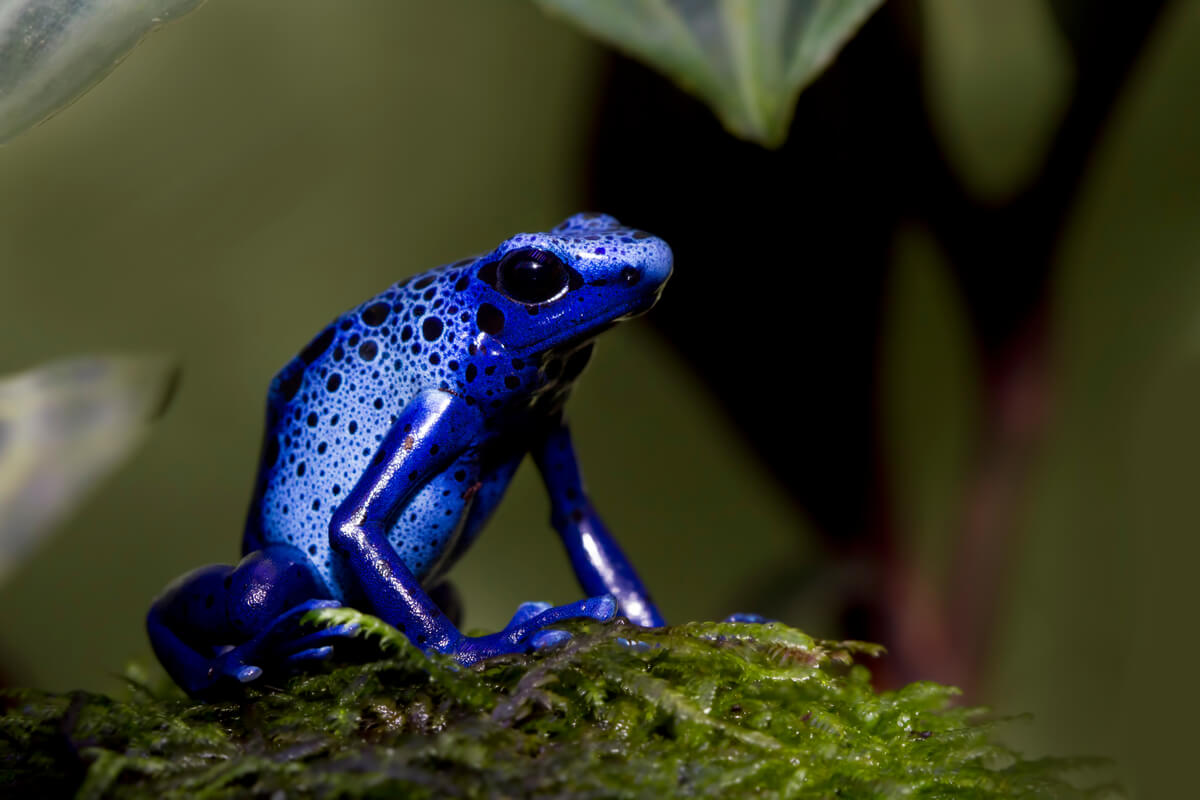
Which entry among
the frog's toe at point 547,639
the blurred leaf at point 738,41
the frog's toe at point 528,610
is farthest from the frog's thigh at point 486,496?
the blurred leaf at point 738,41

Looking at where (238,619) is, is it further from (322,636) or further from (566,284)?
(566,284)

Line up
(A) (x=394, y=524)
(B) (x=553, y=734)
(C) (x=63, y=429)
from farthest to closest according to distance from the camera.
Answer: (C) (x=63, y=429)
(A) (x=394, y=524)
(B) (x=553, y=734)

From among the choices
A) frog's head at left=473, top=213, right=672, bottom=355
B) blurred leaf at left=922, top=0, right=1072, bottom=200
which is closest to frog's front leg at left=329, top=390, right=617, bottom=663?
frog's head at left=473, top=213, right=672, bottom=355

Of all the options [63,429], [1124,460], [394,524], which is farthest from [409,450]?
[1124,460]

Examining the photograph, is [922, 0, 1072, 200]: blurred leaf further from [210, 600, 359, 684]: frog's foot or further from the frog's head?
[210, 600, 359, 684]: frog's foot

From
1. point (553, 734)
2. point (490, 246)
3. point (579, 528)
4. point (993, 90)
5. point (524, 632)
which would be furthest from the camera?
point (490, 246)

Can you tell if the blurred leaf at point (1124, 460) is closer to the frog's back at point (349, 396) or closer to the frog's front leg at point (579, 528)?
the frog's front leg at point (579, 528)
